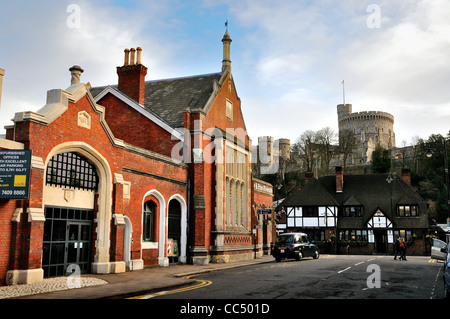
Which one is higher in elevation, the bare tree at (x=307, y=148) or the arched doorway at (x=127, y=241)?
the bare tree at (x=307, y=148)

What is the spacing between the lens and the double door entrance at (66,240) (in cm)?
1481

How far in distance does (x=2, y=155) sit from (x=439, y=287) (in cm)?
1433

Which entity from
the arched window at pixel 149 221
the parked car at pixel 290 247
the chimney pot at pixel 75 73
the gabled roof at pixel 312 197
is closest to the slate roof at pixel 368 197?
the gabled roof at pixel 312 197

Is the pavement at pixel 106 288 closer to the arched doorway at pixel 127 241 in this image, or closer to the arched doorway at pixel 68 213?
the arched doorway at pixel 68 213

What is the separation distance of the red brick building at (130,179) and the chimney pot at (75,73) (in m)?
0.04

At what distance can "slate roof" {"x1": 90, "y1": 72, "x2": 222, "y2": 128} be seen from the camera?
26281mm

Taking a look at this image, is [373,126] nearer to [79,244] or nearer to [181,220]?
[181,220]

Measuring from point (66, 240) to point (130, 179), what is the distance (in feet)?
13.6

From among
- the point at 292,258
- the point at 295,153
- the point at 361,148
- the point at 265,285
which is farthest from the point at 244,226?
the point at 361,148

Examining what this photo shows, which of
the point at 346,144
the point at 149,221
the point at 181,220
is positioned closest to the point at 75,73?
the point at 149,221

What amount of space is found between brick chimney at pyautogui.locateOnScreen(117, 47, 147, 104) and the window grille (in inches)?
407

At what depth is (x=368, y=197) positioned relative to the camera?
165 feet

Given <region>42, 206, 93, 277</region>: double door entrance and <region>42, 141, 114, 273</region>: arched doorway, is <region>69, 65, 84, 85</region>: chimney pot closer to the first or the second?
<region>42, 141, 114, 273</region>: arched doorway
